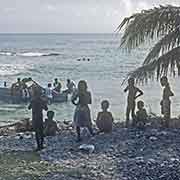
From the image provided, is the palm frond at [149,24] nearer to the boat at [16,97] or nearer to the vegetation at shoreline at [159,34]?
the vegetation at shoreline at [159,34]

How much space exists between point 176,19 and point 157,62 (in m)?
1.26

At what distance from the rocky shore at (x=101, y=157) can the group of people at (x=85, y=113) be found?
0.39 metres

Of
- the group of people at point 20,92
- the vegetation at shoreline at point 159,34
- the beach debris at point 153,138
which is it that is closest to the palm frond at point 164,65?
the vegetation at shoreline at point 159,34

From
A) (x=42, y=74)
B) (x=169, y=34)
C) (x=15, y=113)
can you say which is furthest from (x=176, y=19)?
(x=42, y=74)

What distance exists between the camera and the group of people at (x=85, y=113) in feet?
37.0

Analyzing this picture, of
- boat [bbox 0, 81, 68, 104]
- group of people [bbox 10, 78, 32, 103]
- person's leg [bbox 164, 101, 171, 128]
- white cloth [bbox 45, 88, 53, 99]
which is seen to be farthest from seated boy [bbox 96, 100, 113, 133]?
group of people [bbox 10, 78, 32, 103]

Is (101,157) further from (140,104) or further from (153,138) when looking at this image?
(140,104)

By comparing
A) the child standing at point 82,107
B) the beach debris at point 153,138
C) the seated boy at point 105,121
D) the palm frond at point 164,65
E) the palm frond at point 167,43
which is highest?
the palm frond at point 167,43

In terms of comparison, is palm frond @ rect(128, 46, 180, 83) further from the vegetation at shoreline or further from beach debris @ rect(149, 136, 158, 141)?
beach debris @ rect(149, 136, 158, 141)

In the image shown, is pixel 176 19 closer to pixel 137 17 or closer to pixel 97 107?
pixel 137 17

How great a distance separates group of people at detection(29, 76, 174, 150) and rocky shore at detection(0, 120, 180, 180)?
39cm

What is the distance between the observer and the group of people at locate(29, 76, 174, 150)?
11266 mm

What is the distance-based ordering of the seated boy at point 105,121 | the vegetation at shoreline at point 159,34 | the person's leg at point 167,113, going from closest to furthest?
the vegetation at shoreline at point 159,34, the seated boy at point 105,121, the person's leg at point 167,113

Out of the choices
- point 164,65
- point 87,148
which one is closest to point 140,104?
point 164,65
